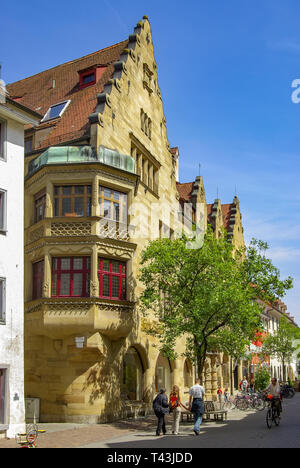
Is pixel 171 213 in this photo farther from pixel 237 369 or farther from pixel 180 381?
pixel 237 369

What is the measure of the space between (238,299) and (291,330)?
46.6 meters

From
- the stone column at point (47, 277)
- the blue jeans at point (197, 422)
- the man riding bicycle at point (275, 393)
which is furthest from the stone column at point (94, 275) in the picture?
the man riding bicycle at point (275, 393)

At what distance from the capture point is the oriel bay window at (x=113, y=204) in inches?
1010

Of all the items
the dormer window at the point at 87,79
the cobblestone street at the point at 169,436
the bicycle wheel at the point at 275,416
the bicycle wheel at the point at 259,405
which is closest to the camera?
the cobblestone street at the point at 169,436

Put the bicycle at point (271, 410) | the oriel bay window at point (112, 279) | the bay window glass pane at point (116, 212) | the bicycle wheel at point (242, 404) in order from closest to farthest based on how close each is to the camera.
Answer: the bicycle at point (271, 410) < the oriel bay window at point (112, 279) < the bay window glass pane at point (116, 212) < the bicycle wheel at point (242, 404)

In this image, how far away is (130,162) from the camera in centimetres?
2748

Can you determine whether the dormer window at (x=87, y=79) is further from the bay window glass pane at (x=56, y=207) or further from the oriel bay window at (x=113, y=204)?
the bay window glass pane at (x=56, y=207)

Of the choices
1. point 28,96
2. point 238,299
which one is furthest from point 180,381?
point 28,96

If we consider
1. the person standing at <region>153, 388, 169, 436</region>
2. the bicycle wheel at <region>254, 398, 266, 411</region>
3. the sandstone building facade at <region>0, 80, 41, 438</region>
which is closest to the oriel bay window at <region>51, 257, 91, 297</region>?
the sandstone building facade at <region>0, 80, 41, 438</region>

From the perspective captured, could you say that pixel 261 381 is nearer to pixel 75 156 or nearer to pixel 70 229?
pixel 70 229

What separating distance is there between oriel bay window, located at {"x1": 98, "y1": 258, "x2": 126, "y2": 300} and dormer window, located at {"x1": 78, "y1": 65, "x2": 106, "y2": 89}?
11.0 meters

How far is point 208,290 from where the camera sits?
24.0 meters

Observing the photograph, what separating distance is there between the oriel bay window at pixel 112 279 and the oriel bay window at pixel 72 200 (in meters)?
2.31

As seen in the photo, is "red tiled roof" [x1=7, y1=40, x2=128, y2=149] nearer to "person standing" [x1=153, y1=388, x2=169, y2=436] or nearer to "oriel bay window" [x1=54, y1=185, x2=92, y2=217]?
"oriel bay window" [x1=54, y1=185, x2=92, y2=217]
